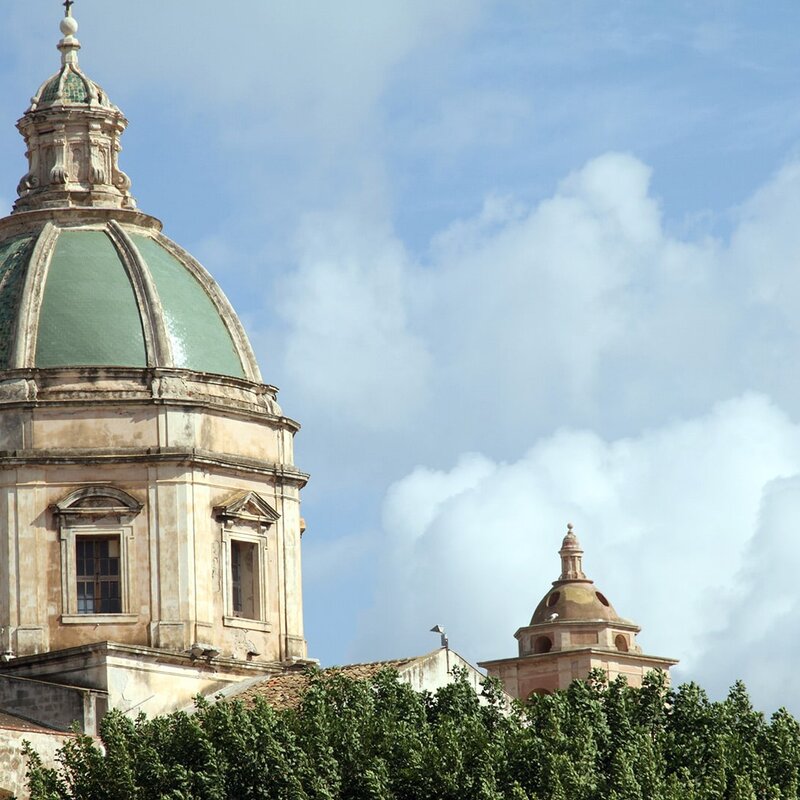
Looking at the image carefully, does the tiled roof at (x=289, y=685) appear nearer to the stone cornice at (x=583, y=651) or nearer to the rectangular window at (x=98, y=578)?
the rectangular window at (x=98, y=578)

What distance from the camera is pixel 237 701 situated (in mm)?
43562

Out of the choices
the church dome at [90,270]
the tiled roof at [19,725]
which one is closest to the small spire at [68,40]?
the church dome at [90,270]

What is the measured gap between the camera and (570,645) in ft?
208

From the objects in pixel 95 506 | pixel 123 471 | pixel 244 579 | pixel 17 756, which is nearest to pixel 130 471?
pixel 123 471

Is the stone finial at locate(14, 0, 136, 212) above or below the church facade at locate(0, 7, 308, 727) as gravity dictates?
above

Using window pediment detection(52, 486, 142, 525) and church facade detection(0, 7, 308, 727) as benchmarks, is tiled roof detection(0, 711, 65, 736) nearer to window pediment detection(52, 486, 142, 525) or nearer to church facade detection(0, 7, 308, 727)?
church facade detection(0, 7, 308, 727)

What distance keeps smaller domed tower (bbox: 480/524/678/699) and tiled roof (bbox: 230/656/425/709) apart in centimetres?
1382

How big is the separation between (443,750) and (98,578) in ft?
43.2

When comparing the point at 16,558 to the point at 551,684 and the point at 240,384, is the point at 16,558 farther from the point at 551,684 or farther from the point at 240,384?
the point at 551,684

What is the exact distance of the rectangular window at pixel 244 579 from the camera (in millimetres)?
52875

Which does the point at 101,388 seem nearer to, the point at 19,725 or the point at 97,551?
the point at 97,551

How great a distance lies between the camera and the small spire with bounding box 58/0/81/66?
5697 centimetres

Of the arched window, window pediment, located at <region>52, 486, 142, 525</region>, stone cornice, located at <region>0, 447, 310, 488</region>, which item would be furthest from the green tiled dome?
the arched window

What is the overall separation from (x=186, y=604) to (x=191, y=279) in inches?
278
